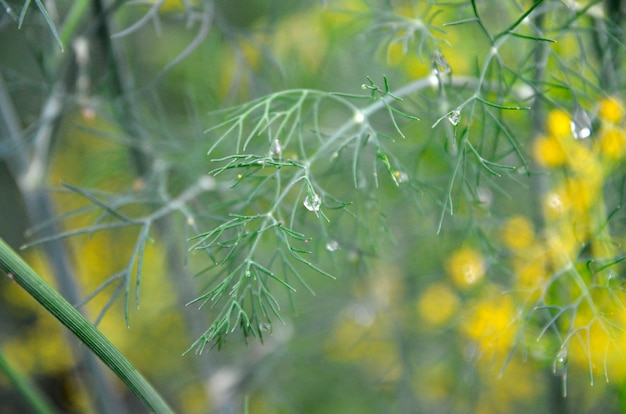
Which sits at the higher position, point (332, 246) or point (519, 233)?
point (332, 246)

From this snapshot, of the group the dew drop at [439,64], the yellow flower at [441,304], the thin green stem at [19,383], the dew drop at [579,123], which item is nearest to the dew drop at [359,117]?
the dew drop at [439,64]

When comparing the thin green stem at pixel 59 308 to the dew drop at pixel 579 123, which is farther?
the dew drop at pixel 579 123

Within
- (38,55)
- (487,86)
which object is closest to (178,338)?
(38,55)

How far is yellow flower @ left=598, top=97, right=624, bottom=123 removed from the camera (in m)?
0.89

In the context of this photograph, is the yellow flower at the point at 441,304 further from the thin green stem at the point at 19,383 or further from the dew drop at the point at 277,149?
the thin green stem at the point at 19,383

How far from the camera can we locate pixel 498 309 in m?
1.12

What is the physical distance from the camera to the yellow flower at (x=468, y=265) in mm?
1153

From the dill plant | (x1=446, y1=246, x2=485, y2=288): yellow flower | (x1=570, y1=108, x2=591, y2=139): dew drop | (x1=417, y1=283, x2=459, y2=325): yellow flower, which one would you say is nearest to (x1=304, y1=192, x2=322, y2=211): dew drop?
the dill plant

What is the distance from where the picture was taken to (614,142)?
0.91 metres

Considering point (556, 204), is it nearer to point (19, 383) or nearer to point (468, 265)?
point (468, 265)

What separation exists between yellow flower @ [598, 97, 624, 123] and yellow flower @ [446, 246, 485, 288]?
0.35m

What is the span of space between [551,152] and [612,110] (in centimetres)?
11

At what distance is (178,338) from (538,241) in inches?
53.9

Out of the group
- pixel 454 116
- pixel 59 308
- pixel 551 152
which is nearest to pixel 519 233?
pixel 551 152
